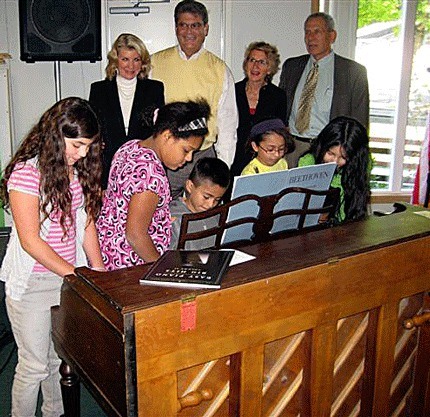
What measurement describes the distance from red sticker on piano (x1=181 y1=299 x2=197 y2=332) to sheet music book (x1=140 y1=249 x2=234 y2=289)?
0.05m

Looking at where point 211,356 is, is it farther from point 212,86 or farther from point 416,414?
point 212,86

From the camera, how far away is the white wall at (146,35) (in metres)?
3.80

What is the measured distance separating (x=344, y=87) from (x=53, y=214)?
2293 mm

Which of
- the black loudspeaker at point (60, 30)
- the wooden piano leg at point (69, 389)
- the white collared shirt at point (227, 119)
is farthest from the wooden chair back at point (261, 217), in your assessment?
the black loudspeaker at point (60, 30)

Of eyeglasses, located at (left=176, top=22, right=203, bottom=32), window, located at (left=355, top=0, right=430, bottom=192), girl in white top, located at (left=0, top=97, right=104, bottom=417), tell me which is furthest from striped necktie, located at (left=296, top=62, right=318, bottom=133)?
girl in white top, located at (left=0, top=97, right=104, bottom=417)

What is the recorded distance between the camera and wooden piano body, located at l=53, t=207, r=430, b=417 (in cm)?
122

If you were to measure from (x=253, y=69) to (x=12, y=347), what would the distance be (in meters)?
1.90

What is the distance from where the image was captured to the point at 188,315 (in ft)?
4.03

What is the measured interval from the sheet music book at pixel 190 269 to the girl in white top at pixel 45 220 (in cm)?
45

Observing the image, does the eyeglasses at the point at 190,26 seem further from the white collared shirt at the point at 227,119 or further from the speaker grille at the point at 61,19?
the speaker grille at the point at 61,19

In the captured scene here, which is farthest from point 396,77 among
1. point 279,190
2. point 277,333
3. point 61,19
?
point 277,333

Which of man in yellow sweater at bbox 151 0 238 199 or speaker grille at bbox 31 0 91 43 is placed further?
speaker grille at bbox 31 0 91 43

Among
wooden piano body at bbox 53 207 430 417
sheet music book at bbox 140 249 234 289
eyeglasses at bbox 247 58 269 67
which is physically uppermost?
eyeglasses at bbox 247 58 269 67

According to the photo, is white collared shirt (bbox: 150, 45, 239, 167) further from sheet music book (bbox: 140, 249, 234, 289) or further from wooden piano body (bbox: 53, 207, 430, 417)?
sheet music book (bbox: 140, 249, 234, 289)
